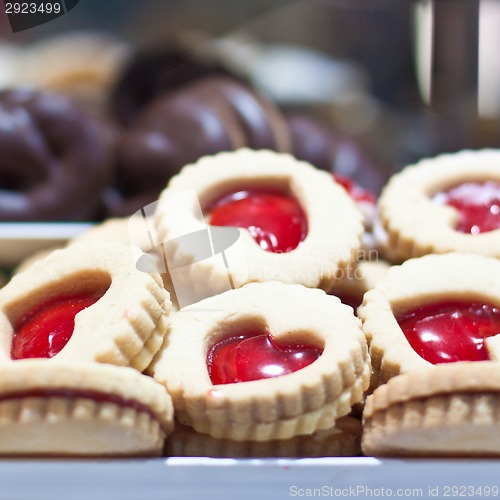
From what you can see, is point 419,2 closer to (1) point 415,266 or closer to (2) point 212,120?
(2) point 212,120

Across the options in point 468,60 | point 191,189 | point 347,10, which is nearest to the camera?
point 191,189

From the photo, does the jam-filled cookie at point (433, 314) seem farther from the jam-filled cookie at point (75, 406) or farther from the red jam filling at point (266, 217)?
the jam-filled cookie at point (75, 406)

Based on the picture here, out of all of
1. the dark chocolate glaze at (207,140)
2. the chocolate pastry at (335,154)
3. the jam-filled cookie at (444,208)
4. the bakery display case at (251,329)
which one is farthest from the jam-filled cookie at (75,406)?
the chocolate pastry at (335,154)

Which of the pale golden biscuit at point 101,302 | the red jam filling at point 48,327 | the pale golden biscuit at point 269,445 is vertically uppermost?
the pale golden biscuit at point 101,302

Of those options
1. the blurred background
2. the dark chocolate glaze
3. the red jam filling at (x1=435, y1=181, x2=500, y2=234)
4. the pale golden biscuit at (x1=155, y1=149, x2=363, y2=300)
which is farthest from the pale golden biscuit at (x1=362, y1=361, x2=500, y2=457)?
the blurred background

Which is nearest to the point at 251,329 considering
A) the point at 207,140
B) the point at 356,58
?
the point at 207,140

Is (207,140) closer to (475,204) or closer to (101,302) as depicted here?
(475,204)

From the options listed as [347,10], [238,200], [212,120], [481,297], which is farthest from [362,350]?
[347,10]
